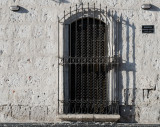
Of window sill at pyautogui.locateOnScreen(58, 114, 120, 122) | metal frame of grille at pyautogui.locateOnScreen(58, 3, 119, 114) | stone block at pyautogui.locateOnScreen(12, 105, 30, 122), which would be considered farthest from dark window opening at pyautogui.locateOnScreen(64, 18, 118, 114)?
stone block at pyautogui.locateOnScreen(12, 105, 30, 122)

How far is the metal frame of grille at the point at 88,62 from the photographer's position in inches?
345

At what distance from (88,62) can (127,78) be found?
34.2 inches

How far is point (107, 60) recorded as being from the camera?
8789mm

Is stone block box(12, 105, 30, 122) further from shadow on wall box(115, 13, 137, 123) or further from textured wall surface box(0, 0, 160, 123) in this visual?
shadow on wall box(115, 13, 137, 123)

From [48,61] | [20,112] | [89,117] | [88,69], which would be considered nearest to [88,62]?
[88,69]

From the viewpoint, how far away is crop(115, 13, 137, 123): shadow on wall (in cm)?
879

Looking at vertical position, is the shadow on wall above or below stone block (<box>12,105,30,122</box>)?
above

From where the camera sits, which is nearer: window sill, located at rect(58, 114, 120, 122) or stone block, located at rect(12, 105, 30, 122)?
window sill, located at rect(58, 114, 120, 122)

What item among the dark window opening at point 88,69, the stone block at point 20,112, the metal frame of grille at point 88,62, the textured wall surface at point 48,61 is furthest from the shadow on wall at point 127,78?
the stone block at point 20,112

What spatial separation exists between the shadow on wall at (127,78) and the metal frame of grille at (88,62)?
0.11m

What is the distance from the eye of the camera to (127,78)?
8797 mm

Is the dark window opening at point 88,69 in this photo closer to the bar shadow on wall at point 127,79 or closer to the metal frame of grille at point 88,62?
the metal frame of grille at point 88,62

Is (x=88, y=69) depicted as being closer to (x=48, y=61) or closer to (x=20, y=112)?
(x=48, y=61)

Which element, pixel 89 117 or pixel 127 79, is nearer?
pixel 89 117
